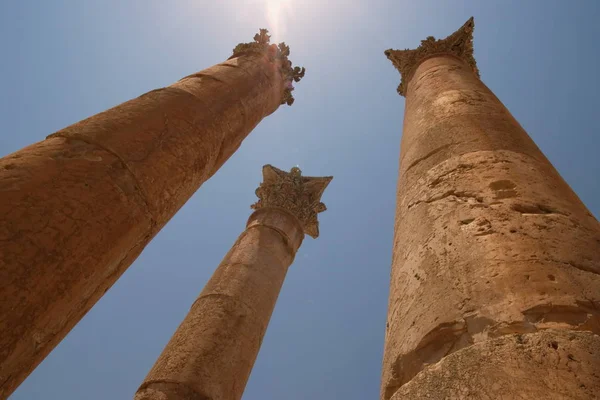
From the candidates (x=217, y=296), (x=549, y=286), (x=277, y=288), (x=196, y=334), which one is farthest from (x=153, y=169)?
(x=277, y=288)

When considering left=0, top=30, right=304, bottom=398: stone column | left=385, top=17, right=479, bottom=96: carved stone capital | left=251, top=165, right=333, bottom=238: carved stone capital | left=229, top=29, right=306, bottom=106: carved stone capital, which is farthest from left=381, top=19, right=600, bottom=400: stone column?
left=251, top=165, right=333, bottom=238: carved stone capital

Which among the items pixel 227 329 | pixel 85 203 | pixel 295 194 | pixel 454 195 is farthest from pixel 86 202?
pixel 295 194

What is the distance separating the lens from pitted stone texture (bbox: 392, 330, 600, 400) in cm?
191

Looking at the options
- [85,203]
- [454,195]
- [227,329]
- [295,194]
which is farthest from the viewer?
[295,194]

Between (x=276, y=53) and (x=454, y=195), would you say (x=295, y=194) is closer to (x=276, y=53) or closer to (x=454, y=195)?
(x=276, y=53)

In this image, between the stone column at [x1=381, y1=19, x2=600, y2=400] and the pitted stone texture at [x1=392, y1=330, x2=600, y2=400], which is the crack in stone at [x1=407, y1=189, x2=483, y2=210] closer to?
the stone column at [x1=381, y1=19, x2=600, y2=400]

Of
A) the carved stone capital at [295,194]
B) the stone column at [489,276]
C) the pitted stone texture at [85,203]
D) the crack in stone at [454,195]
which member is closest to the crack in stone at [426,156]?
the stone column at [489,276]

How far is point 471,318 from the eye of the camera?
2551 millimetres

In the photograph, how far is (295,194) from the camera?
12742mm

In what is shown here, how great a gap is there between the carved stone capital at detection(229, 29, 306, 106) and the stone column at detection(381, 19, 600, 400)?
19.5 feet

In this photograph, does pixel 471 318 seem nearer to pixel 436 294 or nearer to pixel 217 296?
pixel 436 294

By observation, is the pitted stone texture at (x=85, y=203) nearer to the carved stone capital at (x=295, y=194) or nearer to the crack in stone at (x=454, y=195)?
the crack in stone at (x=454, y=195)

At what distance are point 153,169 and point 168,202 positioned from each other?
1.54 ft

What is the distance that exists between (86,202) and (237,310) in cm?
514
